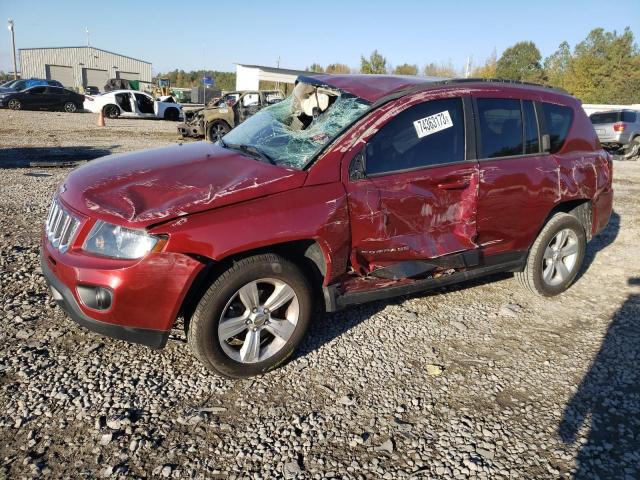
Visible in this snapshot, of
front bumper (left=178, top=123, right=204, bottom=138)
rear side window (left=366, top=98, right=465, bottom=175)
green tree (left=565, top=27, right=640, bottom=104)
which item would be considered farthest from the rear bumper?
green tree (left=565, top=27, right=640, bottom=104)

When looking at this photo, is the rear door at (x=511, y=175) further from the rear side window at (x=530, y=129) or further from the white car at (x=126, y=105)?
the white car at (x=126, y=105)

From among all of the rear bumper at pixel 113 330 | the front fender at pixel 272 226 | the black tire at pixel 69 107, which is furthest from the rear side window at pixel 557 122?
the black tire at pixel 69 107

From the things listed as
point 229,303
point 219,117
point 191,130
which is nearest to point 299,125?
point 229,303

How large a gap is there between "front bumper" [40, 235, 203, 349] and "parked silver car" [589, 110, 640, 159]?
17.6 m

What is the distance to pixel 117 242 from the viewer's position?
2.61 m

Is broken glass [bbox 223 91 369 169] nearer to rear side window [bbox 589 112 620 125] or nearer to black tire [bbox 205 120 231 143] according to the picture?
black tire [bbox 205 120 231 143]

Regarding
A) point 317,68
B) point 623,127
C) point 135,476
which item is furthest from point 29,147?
point 317,68

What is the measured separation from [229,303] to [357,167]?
1.18 metres

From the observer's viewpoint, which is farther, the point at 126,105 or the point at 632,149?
the point at 126,105

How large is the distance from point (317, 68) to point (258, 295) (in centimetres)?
7364

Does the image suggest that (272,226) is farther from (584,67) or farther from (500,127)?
(584,67)

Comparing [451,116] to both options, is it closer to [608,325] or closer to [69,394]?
[608,325]

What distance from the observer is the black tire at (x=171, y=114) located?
2511 centimetres

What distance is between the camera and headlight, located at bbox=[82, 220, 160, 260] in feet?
8.41
